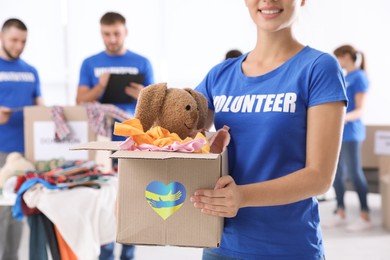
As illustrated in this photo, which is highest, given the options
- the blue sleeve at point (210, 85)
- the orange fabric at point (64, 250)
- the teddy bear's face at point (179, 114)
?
the blue sleeve at point (210, 85)

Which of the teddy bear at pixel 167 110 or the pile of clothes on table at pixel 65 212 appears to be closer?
the teddy bear at pixel 167 110

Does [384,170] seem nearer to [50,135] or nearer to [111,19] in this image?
[111,19]

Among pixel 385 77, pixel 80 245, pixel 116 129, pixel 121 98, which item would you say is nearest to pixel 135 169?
pixel 116 129

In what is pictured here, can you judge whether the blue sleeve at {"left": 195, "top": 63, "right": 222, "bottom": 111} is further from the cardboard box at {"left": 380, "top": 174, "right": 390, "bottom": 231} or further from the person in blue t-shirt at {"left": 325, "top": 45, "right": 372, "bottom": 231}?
the cardboard box at {"left": 380, "top": 174, "right": 390, "bottom": 231}

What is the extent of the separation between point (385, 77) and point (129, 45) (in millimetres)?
2862

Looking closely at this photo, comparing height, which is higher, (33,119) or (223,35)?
(223,35)

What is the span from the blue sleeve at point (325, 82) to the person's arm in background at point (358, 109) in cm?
273

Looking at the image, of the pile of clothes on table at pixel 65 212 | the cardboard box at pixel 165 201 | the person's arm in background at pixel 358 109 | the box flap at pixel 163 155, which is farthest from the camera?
the person's arm in background at pixel 358 109

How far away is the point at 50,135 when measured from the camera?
7.60 ft

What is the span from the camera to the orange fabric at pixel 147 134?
0.98m

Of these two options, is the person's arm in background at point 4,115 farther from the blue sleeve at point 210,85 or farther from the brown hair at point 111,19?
the blue sleeve at point 210,85

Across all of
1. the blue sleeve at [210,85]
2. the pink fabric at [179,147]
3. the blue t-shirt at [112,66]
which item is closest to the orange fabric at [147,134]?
the pink fabric at [179,147]

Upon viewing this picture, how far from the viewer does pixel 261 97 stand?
3.50 ft

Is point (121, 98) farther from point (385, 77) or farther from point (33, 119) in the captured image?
point (385, 77)
